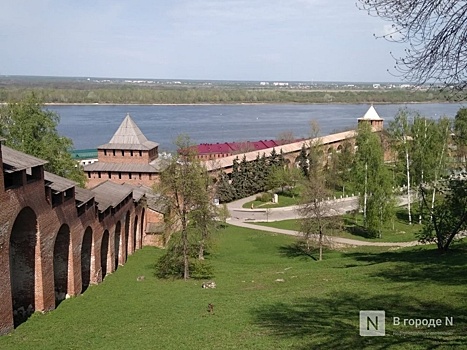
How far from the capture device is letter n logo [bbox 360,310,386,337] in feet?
26.4

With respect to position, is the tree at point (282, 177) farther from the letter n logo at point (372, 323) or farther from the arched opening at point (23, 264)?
the letter n logo at point (372, 323)

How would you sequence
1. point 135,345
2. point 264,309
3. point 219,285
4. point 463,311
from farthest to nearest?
1. point 219,285
2. point 264,309
3. point 135,345
4. point 463,311

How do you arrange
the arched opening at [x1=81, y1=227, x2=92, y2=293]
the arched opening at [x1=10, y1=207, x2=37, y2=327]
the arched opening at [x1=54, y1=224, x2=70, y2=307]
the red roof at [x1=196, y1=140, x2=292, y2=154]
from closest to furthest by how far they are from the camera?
1. the arched opening at [x1=10, y1=207, x2=37, y2=327]
2. the arched opening at [x1=54, y1=224, x2=70, y2=307]
3. the arched opening at [x1=81, y1=227, x2=92, y2=293]
4. the red roof at [x1=196, y1=140, x2=292, y2=154]

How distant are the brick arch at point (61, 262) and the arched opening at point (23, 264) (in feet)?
6.16

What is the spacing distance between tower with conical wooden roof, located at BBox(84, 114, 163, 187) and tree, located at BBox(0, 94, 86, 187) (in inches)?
96.7

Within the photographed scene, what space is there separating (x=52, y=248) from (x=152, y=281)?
177 inches

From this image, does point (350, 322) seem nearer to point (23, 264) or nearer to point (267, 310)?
point (267, 310)

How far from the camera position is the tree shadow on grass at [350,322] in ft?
24.5

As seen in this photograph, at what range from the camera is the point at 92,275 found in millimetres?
17375

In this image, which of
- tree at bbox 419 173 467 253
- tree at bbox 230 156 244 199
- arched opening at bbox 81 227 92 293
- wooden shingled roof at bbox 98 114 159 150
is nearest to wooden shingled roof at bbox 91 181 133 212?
arched opening at bbox 81 227 92 293

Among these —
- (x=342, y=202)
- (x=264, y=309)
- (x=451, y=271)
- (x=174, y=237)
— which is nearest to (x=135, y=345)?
(x=264, y=309)

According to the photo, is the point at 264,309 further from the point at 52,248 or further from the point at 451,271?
the point at 52,248

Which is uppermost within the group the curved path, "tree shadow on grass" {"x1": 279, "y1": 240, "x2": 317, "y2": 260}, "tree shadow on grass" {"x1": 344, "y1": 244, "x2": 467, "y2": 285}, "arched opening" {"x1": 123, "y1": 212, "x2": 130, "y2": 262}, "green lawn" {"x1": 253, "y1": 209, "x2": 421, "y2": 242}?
"tree shadow on grass" {"x1": 344, "y1": 244, "x2": 467, "y2": 285}

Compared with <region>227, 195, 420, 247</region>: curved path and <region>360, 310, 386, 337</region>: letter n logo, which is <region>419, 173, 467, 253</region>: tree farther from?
<region>227, 195, 420, 247</region>: curved path
